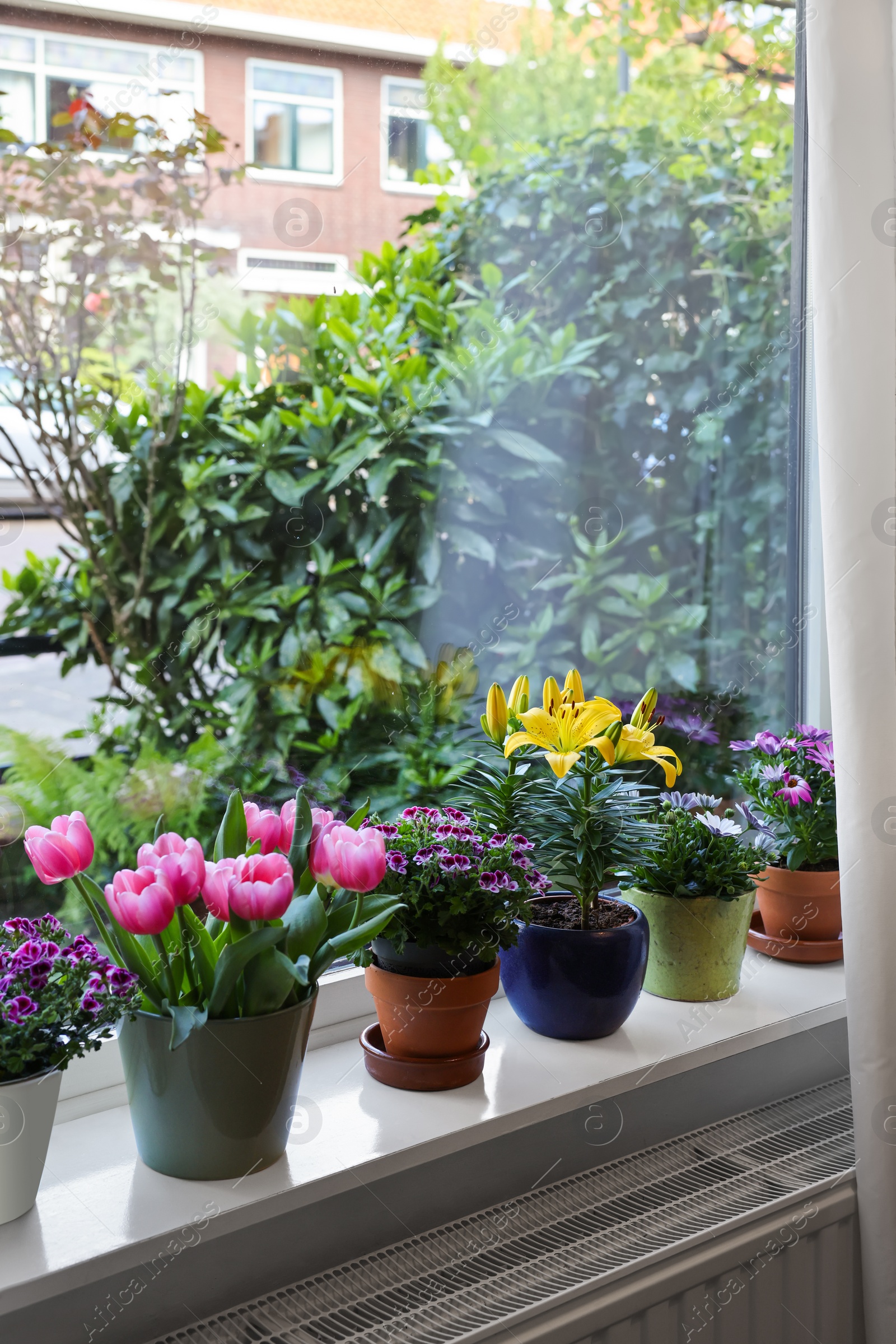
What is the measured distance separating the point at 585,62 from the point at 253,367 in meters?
0.65

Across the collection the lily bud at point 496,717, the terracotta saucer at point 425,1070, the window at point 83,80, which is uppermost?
the window at point 83,80

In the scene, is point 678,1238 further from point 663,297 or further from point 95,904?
point 663,297

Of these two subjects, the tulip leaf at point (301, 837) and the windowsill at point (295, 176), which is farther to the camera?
the windowsill at point (295, 176)

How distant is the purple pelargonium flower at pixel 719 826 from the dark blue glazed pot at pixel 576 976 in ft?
0.53

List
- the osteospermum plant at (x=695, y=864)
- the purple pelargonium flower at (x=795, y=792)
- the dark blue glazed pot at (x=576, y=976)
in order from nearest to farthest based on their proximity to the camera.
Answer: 1. the dark blue glazed pot at (x=576, y=976)
2. the osteospermum plant at (x=695, y=864)
3. the purple pelargonium flower at (x=795, y=792)

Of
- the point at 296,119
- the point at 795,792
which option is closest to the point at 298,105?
the point at 296,119

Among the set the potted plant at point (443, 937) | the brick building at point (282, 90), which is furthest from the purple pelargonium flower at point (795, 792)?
the brick building at point (282, 90)

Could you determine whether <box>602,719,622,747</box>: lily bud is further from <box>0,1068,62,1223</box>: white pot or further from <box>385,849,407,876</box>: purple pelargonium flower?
<box>0,1068,62,1223</box>: white pot

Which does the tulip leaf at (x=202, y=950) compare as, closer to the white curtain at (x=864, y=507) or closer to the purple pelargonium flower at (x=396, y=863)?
the purple pelargonium flower at (x=396, y=863)

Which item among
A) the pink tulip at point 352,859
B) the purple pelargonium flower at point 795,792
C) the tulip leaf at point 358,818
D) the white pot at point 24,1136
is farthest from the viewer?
the purple pelargonium flower at point 795,792

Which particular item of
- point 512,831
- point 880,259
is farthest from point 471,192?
point 512,831

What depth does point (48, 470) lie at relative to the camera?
942 millimetres

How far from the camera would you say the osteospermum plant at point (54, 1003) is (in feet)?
2.45

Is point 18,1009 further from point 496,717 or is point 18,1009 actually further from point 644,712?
point 644,712
